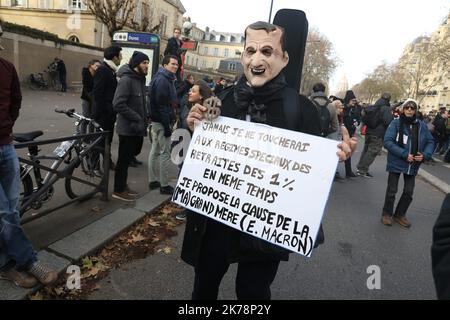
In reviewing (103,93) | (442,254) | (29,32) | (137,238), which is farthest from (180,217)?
(29,32)

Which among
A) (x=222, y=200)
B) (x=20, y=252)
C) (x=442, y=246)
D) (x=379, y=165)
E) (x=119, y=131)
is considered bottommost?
(x=379, y=165)

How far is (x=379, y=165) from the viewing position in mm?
10523

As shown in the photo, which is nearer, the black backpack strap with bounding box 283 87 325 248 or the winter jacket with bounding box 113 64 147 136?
the black backpack strap with bounding box 283 87 325 248

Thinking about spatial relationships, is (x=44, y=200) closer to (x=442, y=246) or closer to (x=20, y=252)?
(x=20, y=252)

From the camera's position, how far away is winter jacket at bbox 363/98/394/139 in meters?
8.08

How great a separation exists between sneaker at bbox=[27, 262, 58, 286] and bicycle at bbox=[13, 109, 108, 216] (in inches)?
30.0

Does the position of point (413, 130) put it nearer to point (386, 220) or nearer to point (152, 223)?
point (386, 220)

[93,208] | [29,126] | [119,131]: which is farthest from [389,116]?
[29,126]

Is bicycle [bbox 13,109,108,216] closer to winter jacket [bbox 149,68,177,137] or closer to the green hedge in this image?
winter jacket [bbox 149,68,177,137]

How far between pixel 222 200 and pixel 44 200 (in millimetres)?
2931

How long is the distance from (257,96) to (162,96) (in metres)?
3.18

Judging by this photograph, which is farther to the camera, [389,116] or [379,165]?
[379,165]

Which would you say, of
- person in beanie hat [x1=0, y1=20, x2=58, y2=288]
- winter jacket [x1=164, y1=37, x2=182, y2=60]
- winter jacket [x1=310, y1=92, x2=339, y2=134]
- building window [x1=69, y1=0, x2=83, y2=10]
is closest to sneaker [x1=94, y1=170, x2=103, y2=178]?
person in beanie hat [x1=0, y1=20, x2=58, y2=288]
